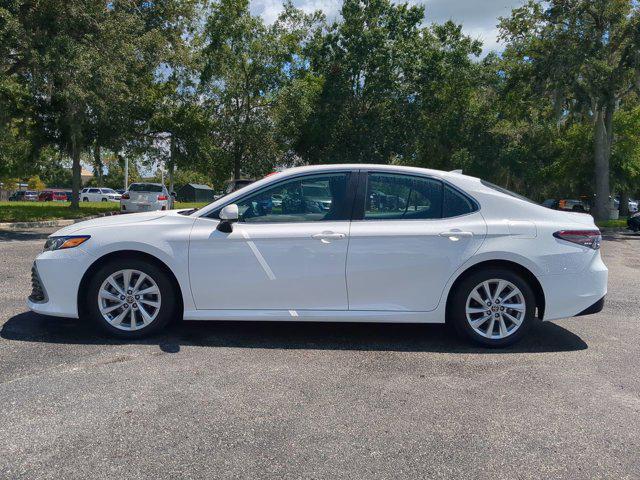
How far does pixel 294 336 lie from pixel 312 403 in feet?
5.10

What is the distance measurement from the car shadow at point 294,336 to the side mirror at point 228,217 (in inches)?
41.3

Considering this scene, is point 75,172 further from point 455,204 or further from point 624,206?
point 624,206

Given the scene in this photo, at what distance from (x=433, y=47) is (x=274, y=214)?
25.0 metres

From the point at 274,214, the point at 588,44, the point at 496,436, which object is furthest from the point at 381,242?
the point at 588,44

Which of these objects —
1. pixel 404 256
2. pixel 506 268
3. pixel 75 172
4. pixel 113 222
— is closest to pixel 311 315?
pixel 404 256

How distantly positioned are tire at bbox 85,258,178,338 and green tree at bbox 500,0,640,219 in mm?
21106

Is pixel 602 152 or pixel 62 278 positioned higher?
pixel 602 152

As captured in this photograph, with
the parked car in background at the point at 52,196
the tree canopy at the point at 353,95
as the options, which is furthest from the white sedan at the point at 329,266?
the parked car in background at the point at 52,196

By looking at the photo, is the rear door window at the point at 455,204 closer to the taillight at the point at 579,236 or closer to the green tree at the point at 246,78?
the taillight at the point at 579,236

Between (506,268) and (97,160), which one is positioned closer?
(506,268)

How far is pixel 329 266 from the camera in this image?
475cm

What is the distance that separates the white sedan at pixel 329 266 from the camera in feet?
15.6

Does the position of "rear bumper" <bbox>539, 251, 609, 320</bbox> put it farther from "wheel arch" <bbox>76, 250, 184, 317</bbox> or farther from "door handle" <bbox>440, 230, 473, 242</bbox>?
"wheel arch" <bbox>76, 250, 184, 317</bbox>

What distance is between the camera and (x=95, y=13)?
1503cm
